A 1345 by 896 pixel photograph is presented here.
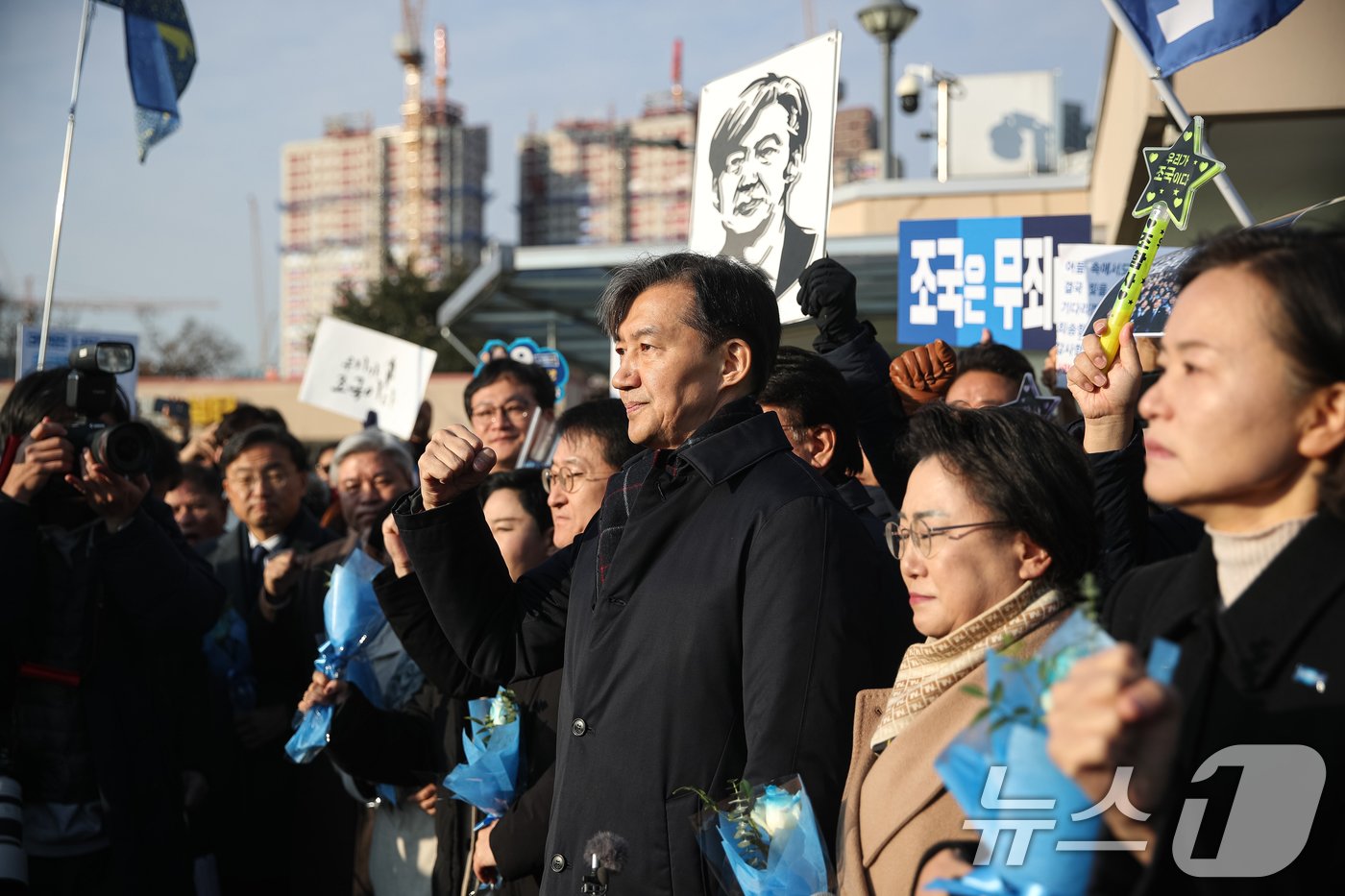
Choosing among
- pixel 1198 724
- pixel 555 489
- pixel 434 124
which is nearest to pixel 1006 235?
pixel 555 489

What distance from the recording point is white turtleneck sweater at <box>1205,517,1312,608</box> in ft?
5.24

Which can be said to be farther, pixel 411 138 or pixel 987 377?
pixel 411 138

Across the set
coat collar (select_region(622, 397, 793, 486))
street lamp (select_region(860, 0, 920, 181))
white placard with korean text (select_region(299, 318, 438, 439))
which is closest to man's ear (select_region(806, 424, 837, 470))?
coat collar (select_region(622, 397, 793, 486))

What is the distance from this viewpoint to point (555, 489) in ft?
12.7

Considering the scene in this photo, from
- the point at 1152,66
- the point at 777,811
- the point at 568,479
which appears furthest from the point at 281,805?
the point at 1152,66

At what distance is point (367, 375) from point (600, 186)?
115758 millimetres

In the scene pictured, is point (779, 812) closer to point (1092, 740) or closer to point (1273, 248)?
point (1092, 740)

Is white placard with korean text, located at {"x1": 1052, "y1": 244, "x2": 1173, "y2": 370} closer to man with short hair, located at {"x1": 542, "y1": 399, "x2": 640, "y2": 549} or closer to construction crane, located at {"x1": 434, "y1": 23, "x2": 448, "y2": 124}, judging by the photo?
man with short hair, located at {"x1": 542, "y1": 399, "x2": 640, "y2": 549}

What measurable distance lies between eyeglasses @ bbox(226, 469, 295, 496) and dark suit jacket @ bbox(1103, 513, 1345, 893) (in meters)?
4.52

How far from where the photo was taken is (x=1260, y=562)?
161cm

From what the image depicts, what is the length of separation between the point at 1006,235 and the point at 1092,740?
4669 millimetres

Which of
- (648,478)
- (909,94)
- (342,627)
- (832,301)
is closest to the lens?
(648,478)

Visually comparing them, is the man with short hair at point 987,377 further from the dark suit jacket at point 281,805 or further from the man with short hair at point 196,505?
the man with short hair at point 196,505

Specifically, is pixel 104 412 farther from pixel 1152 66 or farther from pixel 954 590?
pixel 1152 66
